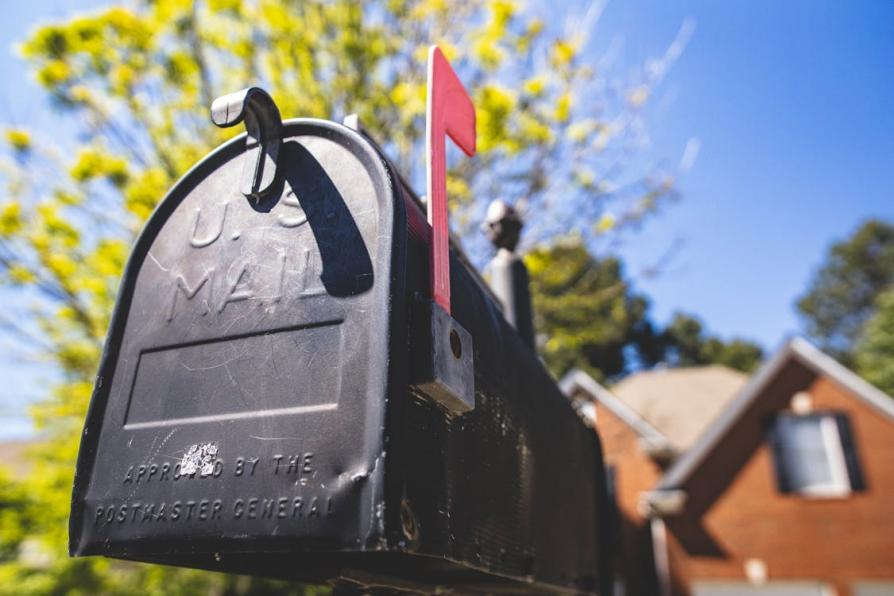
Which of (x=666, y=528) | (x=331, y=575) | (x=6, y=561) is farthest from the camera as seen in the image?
(x=6, y=561)

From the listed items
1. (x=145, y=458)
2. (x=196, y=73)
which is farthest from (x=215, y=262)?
(x=196, y=73)

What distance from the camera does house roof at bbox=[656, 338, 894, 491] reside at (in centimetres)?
1120

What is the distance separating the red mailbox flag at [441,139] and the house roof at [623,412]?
1279cm

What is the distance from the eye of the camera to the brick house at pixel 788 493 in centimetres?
1012

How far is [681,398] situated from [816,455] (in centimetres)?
678

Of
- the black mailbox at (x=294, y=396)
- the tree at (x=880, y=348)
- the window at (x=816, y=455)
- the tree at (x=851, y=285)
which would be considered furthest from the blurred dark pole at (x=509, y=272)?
the tree at (x=851, y=285)

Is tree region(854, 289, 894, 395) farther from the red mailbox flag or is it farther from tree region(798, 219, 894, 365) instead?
the red mailbox flag

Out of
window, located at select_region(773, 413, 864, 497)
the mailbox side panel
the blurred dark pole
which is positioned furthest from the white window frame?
the blurred dark pole

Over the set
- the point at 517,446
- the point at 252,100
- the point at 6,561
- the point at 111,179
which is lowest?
the point at 6,561

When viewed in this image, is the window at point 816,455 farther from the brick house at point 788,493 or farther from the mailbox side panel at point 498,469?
the mailbox side panel at point 498,469

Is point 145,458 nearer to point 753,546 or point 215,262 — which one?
point 215,262

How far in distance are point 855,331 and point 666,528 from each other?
38.2 m

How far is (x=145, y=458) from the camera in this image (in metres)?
1.27

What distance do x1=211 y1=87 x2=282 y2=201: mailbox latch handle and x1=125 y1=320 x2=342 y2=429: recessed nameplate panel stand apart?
1.32 ft
